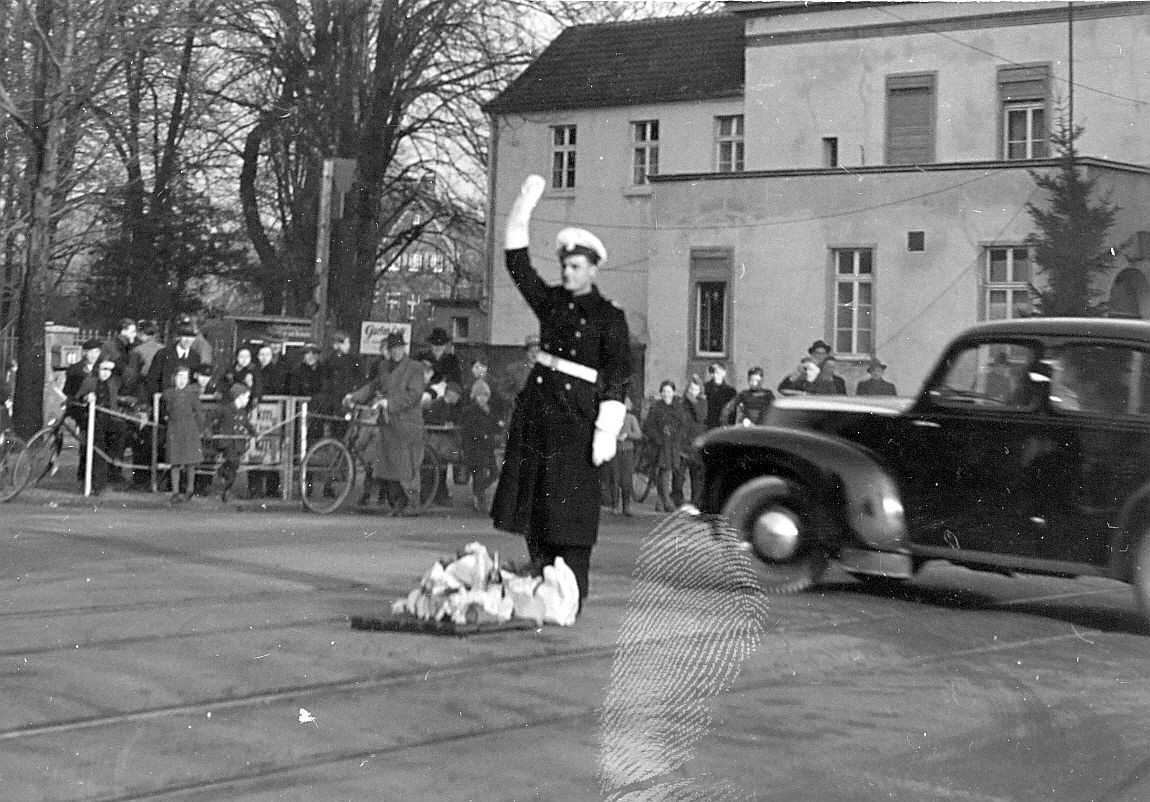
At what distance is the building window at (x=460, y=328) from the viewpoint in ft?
110

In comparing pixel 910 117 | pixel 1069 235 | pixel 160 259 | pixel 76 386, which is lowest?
pixel 76 386

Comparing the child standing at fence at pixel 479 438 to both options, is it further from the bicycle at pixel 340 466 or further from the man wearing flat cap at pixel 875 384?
the man wearing flat cap at pixel 875 384

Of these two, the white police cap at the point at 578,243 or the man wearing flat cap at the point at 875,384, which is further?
the man wearing flat cap at the point at 875,384

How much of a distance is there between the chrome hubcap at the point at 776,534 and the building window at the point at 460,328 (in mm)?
23409

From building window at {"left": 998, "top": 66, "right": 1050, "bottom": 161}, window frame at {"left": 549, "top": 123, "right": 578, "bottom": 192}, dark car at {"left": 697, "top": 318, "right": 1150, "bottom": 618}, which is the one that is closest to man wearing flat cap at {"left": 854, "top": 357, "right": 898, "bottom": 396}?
dark car at {"left": 697, "top": 318, "right": 1150, "bottom": 618}

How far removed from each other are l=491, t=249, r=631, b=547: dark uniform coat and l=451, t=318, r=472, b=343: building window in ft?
83.2

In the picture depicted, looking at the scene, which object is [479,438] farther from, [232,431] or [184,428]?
[184,428]

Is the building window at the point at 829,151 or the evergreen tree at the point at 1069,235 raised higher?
the building window at the point at 829,151

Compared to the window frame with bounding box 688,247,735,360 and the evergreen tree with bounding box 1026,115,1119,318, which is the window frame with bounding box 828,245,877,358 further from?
the window frame with bounding box 688,247,735,360

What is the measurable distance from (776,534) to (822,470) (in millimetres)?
A: 508

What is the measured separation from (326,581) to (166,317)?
13032mm

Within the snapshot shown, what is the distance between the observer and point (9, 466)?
50.5 feet

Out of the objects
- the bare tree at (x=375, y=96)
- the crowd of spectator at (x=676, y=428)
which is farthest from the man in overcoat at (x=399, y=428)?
the bare tree at (x=375, y=96)

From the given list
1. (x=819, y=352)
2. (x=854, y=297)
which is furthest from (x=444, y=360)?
(x=819, y=352)
